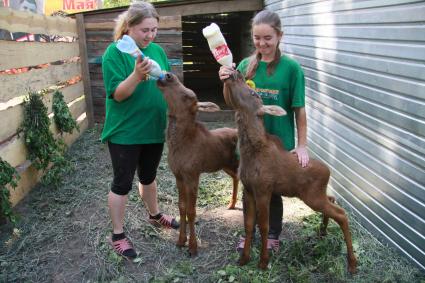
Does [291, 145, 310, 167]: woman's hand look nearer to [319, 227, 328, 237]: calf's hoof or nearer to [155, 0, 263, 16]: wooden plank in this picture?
[319, 227, 328, 237]: calf's hoof

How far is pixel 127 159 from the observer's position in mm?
3521

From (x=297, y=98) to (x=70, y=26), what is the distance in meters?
5.83

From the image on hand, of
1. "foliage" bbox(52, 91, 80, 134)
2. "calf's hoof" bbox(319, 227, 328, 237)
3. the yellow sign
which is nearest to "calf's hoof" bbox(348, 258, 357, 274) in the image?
"calf's hoof" bbox(319, 227, 328, 237)

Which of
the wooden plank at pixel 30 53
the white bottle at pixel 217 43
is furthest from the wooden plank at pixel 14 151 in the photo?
the white bottle at pixel 217 43

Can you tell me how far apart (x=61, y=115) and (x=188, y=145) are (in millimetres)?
3473

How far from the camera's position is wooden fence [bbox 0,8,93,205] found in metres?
4.71

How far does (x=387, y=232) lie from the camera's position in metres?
3.92

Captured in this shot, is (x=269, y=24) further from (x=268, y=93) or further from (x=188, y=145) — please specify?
(x=188, y=145)

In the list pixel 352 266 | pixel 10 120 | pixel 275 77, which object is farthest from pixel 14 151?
pixel 352 266

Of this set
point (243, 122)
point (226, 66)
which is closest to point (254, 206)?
point (243, 122)

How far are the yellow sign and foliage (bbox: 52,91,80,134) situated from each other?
325 inches

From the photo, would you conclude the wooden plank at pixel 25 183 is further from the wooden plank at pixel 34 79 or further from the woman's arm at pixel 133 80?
the woman's arm at pixel 133 80

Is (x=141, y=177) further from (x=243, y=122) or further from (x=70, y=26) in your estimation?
(x=70, y=26)

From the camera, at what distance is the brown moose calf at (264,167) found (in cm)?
319
